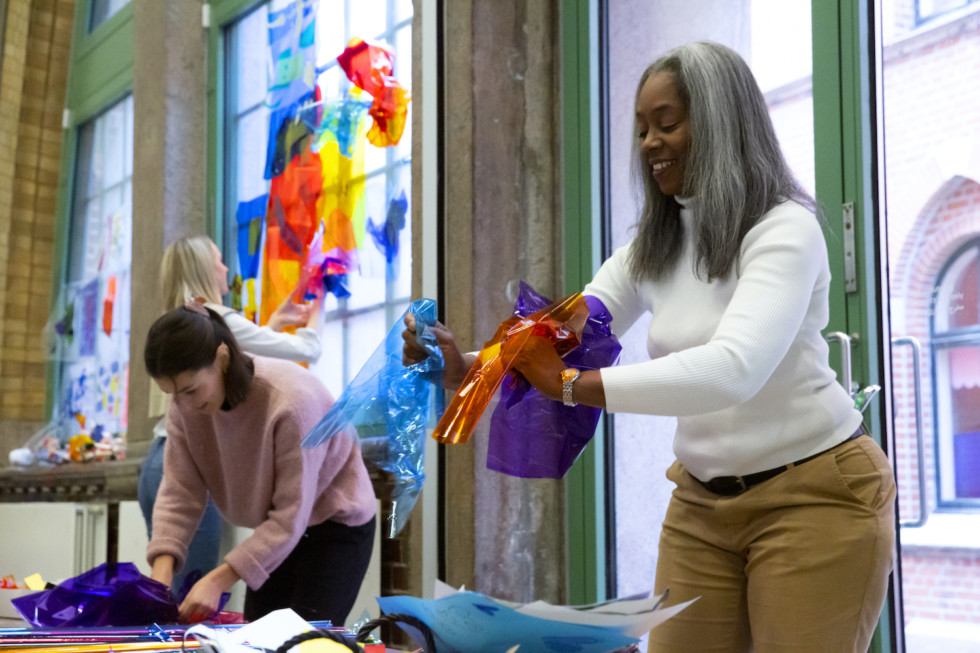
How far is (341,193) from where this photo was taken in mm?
3746

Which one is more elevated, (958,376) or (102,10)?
(102,10)

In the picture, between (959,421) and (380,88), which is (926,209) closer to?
(959,421)

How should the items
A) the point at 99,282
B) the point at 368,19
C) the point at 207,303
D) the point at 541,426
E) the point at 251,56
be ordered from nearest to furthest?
the point at 541,426, the point at 207,303, the point at 368,19, the point at 251,56, the point at 99,282

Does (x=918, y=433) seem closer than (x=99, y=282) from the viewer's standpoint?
Yes

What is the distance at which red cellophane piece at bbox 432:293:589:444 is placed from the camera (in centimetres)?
115

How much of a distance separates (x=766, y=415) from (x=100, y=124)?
505cm

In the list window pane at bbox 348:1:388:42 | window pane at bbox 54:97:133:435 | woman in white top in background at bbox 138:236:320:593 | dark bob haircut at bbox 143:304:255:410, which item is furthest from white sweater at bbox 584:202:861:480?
window pane at bbox 54:97:133:435

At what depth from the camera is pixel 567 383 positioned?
119cm

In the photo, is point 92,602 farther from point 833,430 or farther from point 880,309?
point 880,309

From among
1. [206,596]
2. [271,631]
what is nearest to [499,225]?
[206,596]

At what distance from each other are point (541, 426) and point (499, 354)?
0.53ft

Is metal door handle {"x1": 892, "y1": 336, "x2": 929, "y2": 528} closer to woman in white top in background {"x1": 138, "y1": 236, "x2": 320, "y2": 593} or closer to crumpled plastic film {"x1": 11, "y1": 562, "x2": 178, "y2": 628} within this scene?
crumpled plastic film {"x1": 11, "y1": 562, "x2": 178, "y2": 628}

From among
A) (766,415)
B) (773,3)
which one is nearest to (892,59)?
(773,3)

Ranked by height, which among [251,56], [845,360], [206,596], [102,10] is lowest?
[206,596]
